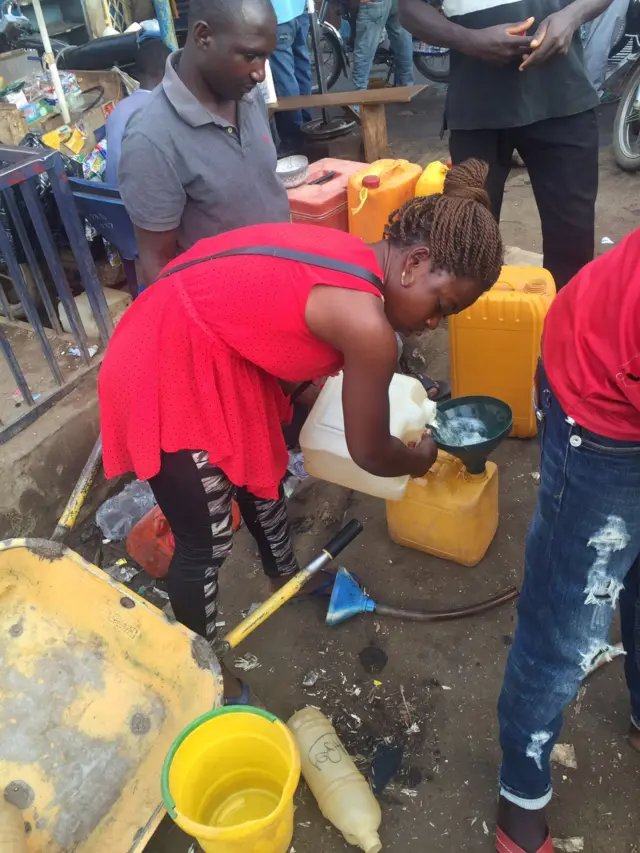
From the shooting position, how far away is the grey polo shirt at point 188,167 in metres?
2.31

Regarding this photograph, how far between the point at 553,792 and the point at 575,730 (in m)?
0.21

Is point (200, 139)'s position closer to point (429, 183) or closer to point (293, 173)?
point (429, 183)

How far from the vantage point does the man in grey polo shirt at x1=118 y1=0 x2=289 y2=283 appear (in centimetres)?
227

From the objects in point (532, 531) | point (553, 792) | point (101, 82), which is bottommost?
point (553, 792)

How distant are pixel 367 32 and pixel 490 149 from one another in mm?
4913

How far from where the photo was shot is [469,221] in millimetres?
1468

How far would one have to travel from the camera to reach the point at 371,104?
5.29m

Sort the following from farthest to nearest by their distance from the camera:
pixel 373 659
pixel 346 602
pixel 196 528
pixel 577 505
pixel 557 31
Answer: pixel 557 31
pixel 346 602
pixel 373 659
pixel 196 528
pixel 577 505

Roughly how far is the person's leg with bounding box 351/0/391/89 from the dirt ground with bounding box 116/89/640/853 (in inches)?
222

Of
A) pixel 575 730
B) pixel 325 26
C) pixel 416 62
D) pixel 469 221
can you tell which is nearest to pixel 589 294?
pixel 469 221

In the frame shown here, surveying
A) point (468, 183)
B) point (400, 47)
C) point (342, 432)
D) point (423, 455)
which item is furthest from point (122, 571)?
point (400, 47)

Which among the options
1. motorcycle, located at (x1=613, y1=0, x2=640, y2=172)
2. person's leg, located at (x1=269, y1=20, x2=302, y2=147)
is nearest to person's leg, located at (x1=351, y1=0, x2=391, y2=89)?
person's leg, located at (x1=269, y1=20, x2=302, y2=147)

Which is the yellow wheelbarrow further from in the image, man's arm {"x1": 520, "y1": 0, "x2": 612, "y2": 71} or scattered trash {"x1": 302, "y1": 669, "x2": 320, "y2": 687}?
man's arm {"x1": 520, "y1": 0, "x2": 612, "y2": 71}

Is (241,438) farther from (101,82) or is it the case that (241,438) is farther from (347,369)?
(101,82)
